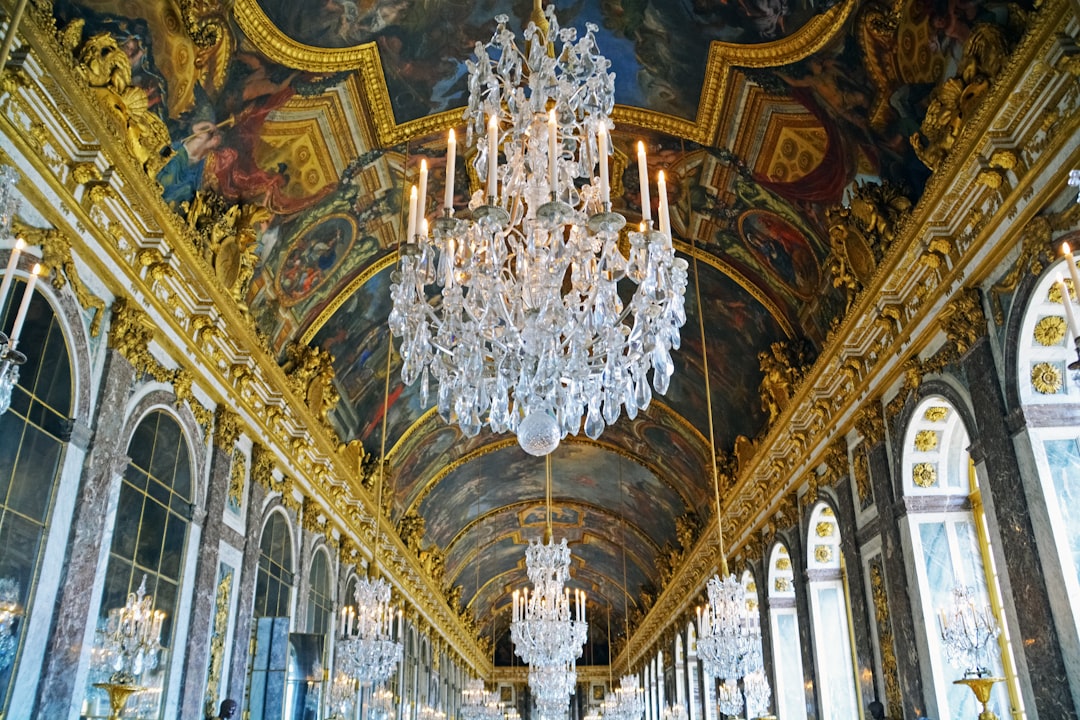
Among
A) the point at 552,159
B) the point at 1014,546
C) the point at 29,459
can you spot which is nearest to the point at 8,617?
the point at 29,459

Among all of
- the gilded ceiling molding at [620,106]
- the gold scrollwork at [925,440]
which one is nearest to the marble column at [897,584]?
the gold scrollwork at [925,440]

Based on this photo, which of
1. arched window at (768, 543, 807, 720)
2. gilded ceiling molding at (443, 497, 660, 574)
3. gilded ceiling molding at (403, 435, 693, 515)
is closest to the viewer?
arched window at (768, 543, 807, 720)

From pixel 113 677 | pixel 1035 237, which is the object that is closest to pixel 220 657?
pixel 113 677

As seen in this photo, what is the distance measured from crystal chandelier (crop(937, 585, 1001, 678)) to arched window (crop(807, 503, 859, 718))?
5.25 m

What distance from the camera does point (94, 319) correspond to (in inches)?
309

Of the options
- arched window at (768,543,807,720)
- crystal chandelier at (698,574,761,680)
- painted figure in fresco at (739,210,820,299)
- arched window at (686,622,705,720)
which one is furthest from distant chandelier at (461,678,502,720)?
painted figure in fresco at (739,210,820,299)

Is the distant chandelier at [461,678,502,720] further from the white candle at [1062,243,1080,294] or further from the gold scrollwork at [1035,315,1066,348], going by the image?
the white candle at [1062,243,1080,294]

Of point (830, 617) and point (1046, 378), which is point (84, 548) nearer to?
point (1046, 378)

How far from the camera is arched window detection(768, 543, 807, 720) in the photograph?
15242 millimetres

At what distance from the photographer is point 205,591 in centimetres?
1000

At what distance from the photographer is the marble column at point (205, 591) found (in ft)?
31.1

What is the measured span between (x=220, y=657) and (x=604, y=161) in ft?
25.9

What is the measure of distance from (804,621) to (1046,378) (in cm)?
708

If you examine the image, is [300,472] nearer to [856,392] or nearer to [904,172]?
[856,392]
